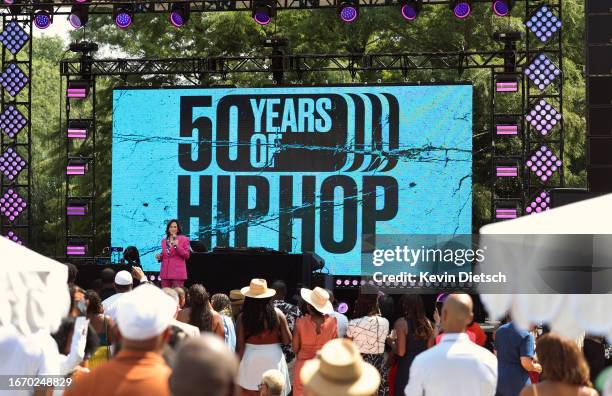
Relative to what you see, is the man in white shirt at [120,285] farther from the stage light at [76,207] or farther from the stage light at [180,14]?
the stage light at [76,207]

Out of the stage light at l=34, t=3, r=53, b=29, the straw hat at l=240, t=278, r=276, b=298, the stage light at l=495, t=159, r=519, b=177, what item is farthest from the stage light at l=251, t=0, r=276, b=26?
the straw hat at l=240, t=278, r=276, b=298

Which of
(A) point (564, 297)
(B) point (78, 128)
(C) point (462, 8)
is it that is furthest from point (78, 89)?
(A) point (564, 297)

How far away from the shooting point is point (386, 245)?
58.6 ft

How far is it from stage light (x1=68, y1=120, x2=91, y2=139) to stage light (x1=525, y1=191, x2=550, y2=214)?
760 centimetres

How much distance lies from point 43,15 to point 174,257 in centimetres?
602

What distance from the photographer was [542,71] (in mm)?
16953

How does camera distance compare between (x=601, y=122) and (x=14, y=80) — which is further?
(x=14, y=80)

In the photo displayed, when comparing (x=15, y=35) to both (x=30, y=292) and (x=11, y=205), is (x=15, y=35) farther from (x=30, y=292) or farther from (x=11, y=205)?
(x=30, y=292)

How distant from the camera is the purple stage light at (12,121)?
18.0 meters

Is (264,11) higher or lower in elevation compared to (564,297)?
higher

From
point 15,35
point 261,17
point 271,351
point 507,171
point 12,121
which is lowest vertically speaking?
point 271,351

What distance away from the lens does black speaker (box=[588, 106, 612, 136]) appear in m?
12.1

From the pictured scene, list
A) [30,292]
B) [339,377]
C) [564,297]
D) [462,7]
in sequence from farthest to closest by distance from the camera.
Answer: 1. [462,7]
2. [30,292]
3. [564,297]
4. [339,377]

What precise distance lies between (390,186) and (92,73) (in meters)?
5.72
